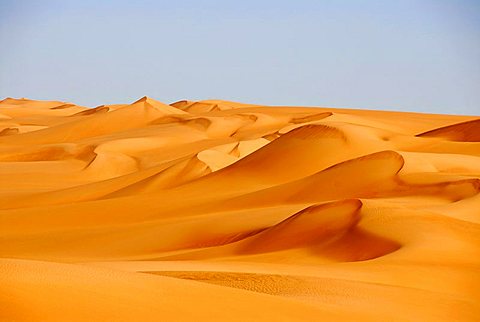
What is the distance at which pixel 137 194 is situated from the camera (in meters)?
23.3

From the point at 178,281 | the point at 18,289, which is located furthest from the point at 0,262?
the point at 178,281

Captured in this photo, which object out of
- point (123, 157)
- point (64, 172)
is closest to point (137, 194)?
point (64, 172)

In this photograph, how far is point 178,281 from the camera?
23.1ft

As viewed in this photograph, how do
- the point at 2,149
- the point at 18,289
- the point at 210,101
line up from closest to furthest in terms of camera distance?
the point at 18,289
the point at 2,149
the point at 210,101

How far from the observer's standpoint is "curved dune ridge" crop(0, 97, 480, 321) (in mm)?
6535

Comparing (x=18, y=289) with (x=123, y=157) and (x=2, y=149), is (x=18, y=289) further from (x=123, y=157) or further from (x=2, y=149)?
(x=2, y=149)

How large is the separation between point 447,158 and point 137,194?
734 cm

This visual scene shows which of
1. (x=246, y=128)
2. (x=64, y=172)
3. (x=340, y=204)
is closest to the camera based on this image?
(x=340, y=204)

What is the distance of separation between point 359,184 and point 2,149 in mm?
25492

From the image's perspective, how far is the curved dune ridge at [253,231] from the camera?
6.54m

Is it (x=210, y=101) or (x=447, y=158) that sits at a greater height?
(x=210, y=101)

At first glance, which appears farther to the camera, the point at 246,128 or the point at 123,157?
the point at 246,128

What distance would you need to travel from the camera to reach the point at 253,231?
585 inches

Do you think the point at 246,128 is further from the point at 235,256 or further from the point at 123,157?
the point at 235,256
